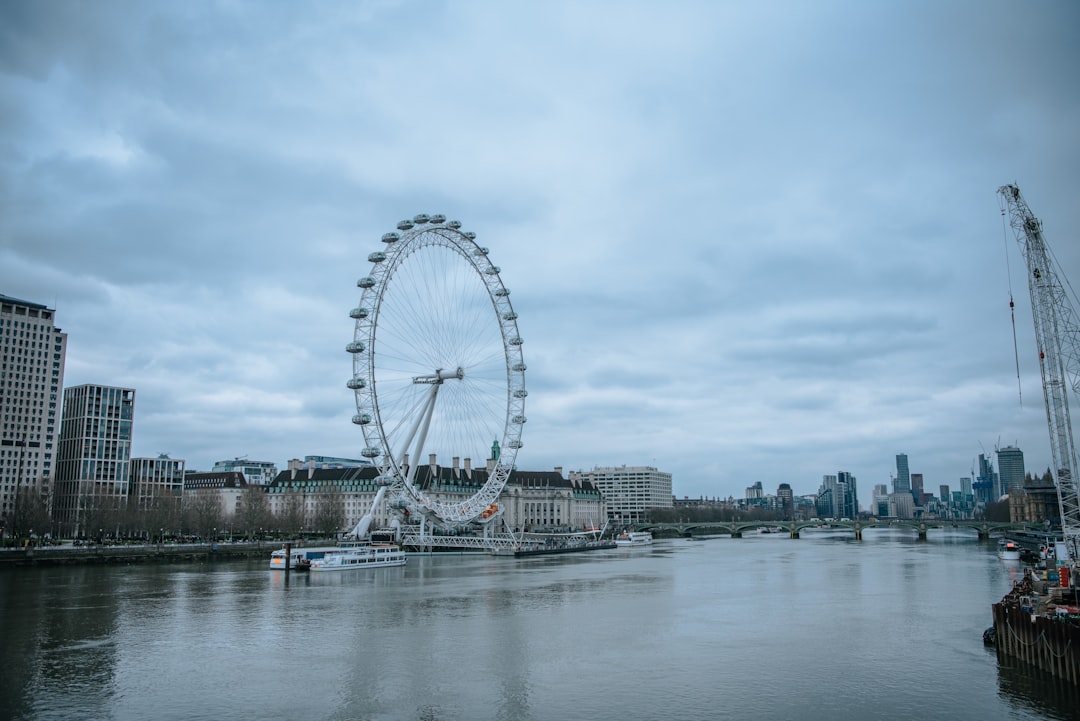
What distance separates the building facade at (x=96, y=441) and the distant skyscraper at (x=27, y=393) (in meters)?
13.2

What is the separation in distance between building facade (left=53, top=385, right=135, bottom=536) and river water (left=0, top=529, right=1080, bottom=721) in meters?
81.5

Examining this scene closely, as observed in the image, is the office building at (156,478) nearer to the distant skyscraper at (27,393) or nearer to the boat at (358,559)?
the distant skyscraper at (27,393)

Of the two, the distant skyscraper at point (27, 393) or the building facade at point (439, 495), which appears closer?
the distant skyscraper at point (27, 393)

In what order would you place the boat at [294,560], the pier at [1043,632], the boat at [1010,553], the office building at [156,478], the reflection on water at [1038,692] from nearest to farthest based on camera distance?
the reflection on water at [1038,692], the pier at [1043,632], the boat at [294,560], the boat at [1010,553], the office building at [156,478]

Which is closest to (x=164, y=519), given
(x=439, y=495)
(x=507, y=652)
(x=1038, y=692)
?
(x=439, y=495)

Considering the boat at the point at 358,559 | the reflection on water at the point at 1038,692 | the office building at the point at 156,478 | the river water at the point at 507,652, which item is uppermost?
the office building at the point at 156,478

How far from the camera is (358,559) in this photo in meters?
Result: 76.7

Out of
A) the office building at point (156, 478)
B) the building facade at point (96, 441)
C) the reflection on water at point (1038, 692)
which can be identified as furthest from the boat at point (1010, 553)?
the building facade at point (96, 441)

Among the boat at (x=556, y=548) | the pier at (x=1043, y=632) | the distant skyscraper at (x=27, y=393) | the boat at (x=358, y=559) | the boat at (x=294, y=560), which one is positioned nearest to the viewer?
the pier at (x=1043, y=632)

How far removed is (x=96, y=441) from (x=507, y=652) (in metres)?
122

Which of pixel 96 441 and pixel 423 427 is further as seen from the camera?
pixel 96 441

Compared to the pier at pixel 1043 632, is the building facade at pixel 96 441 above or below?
above

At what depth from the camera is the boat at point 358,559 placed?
72.8m

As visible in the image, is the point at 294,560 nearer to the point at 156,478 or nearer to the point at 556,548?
the point at 556,548
